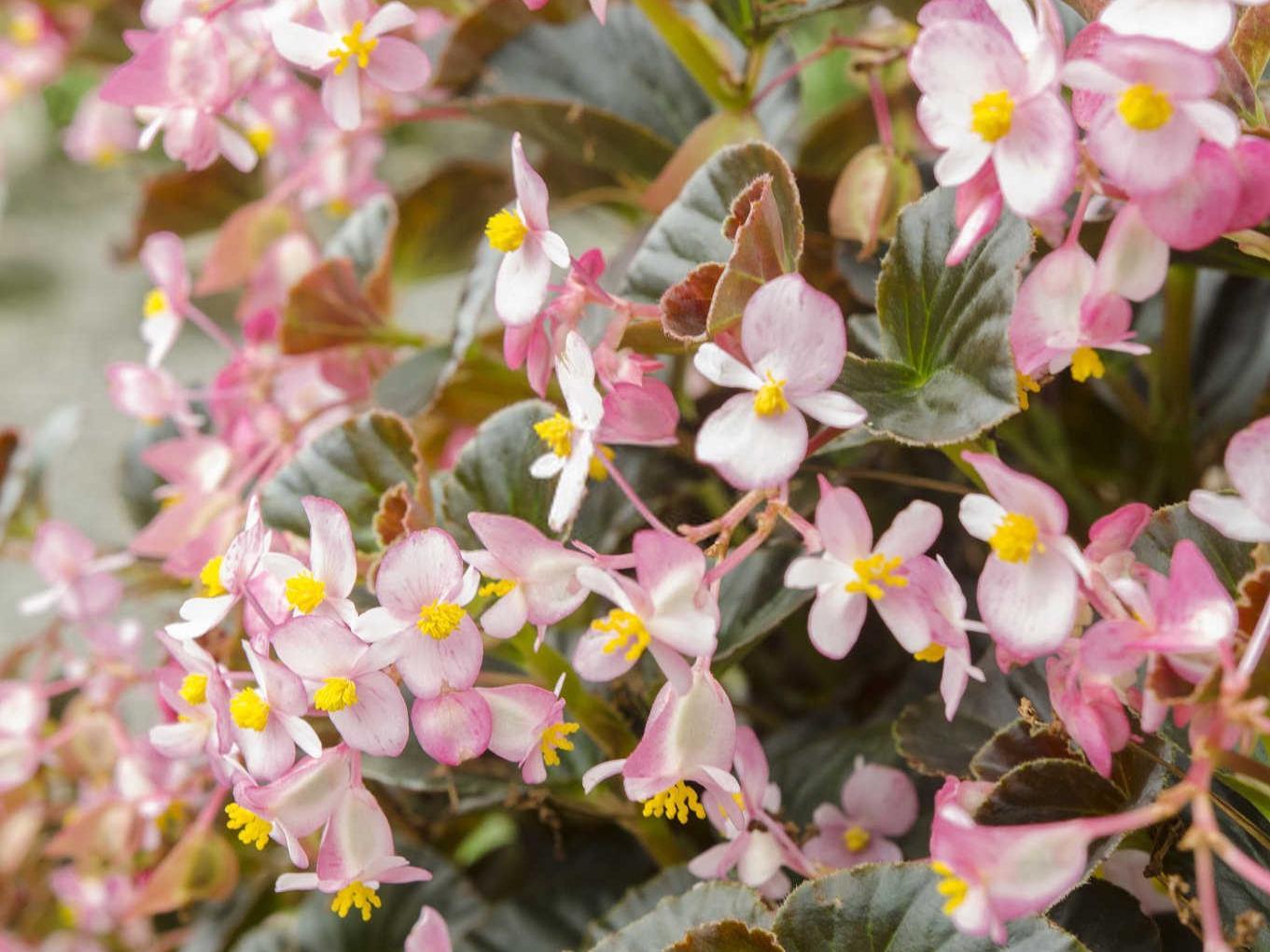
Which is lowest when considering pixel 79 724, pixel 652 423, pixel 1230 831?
pixel 79 724

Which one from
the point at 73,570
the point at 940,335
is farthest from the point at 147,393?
the point at 940,335

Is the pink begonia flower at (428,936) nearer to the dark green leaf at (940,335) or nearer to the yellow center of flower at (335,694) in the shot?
the yellow center of flower at (335,694)

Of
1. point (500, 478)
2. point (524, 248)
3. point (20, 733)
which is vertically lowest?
point (20, 733)

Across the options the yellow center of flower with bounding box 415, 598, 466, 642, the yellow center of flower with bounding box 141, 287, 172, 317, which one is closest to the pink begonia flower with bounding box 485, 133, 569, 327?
the yellow center of flower with bounding box 415, 598, 466, 642

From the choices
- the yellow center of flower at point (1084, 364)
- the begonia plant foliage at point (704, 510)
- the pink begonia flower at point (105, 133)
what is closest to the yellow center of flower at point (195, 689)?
the begonia plant foliage at point (704, 510)

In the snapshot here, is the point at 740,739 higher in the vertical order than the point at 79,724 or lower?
higher

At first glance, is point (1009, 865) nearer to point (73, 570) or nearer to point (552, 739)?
point (552, 739)

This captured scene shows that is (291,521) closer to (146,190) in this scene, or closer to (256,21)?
(256,21)

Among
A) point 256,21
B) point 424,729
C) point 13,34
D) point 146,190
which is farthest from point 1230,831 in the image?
point 13,34
